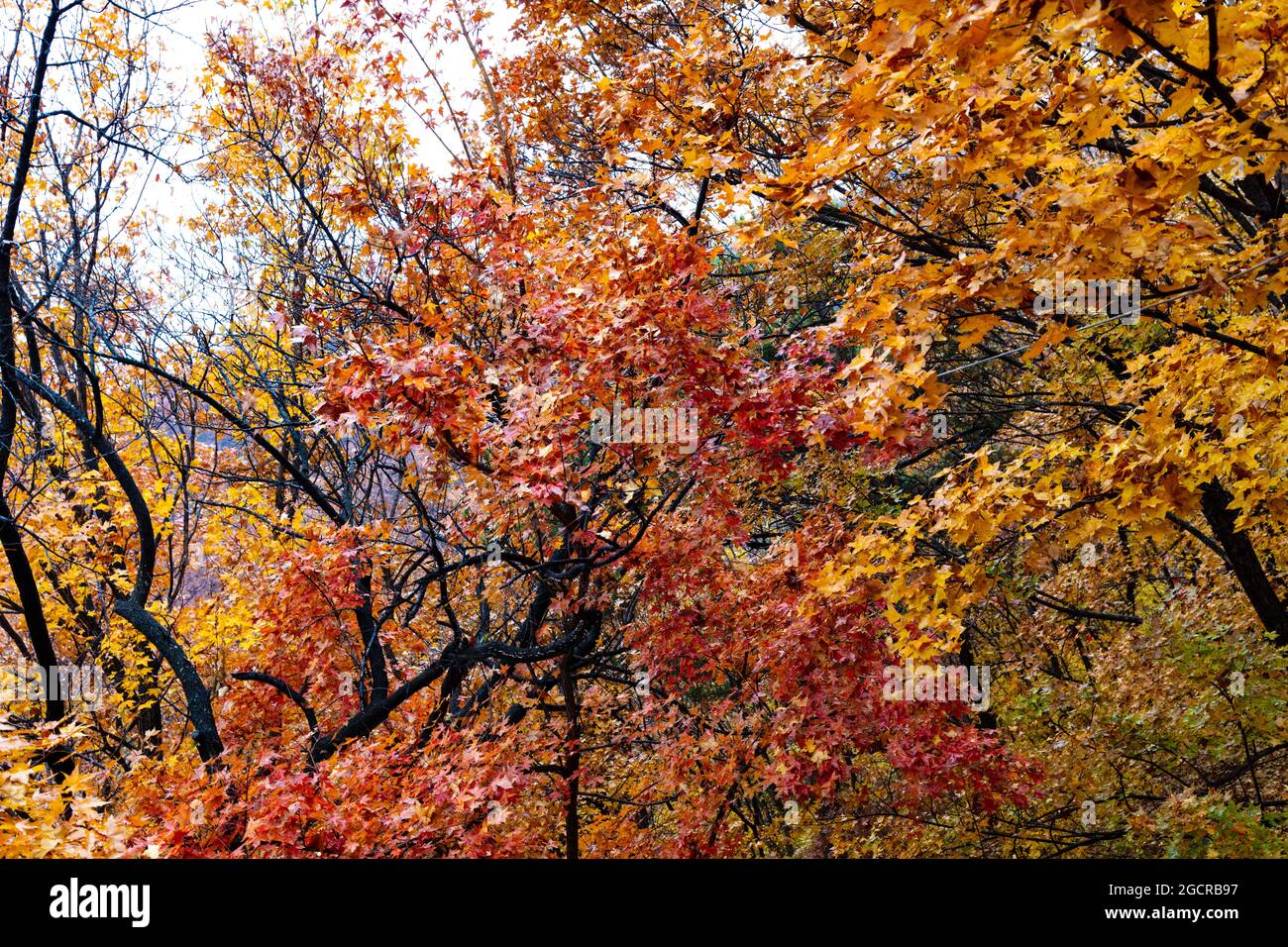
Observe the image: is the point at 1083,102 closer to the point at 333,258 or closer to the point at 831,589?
the point at 831,589

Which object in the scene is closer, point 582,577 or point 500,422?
point 500,422

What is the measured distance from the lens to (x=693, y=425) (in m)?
5.56

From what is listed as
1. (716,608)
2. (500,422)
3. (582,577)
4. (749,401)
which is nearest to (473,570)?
(582,577)

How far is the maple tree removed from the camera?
3934mm

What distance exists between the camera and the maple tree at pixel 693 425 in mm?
3934

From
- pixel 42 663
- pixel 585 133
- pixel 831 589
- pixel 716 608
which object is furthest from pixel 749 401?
pixel 42 663

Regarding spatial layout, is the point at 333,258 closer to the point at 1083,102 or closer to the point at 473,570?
the point at 473,570

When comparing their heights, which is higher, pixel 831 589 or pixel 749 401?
pixel 749 401

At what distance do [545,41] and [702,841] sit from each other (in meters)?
7.15

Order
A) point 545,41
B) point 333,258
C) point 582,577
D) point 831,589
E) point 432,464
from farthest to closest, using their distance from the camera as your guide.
Result: point 333,258 → point 545,41 → point 582,577 → point 432,464 → point 831,589

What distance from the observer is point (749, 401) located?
5.74 m

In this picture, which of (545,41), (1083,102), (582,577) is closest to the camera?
(1083,102)
